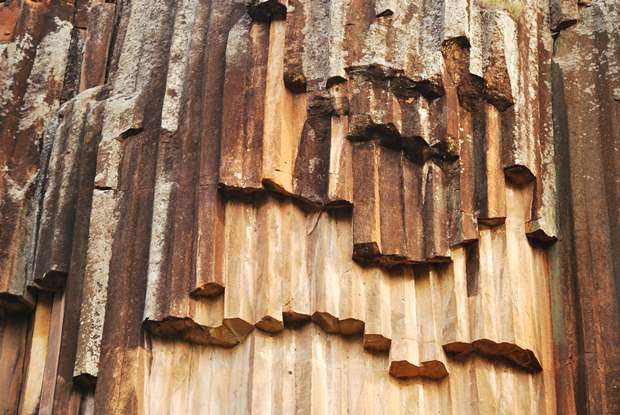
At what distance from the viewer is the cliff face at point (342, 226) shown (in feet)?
41.5

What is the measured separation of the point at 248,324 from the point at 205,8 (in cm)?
273

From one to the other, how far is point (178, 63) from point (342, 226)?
6.61 feet

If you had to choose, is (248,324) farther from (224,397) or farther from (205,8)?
(205,8)

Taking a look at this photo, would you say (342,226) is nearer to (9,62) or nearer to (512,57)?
(512,57)

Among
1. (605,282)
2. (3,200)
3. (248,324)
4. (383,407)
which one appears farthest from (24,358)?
(605,282)

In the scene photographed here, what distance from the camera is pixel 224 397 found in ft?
41.9

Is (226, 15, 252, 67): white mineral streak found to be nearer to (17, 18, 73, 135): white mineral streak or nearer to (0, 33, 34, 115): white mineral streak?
(17, 18, 73, 135): white mineral streak

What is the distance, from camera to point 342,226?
12906mm

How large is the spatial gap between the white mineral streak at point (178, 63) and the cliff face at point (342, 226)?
0.06 ft

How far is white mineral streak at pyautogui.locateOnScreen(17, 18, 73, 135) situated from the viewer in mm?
15125

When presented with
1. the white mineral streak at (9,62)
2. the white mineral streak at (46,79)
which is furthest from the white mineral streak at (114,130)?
the white mineral streak at (9,62)

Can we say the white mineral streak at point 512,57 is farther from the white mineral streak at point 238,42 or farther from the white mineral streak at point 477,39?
the white mineral streak at point 238,42

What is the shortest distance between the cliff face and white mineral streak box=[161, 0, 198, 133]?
0.02m

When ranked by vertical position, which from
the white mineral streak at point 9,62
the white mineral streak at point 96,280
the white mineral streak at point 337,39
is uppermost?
the white mineral streak at point 9,62
